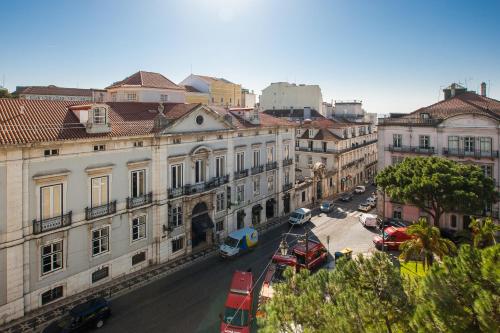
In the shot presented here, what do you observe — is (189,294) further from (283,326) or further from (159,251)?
(283,326)

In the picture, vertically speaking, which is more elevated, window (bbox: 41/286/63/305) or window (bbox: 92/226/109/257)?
window (bbox: 92/226/109/257)

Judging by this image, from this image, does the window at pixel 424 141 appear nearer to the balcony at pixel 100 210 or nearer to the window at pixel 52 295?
the balcony at pixel 100 210

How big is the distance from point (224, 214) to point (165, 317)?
54.2 feet

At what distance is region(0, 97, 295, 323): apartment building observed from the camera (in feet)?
79.8

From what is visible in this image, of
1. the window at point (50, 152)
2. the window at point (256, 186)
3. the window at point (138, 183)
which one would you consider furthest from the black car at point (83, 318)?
the window at point (256, 186)

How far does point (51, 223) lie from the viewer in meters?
25.8

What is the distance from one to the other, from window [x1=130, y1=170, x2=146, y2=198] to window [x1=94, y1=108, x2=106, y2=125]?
4949 millimetres

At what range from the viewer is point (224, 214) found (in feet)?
134

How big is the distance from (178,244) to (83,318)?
13.4 metres

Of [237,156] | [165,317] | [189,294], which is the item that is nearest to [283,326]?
[165,317]

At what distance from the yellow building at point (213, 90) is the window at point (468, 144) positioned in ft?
132

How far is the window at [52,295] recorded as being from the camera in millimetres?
26109

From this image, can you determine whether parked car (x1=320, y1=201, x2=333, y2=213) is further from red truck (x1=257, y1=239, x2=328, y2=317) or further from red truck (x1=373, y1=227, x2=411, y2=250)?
red truck (x1=257, y1=239, x2=328, y2=317)

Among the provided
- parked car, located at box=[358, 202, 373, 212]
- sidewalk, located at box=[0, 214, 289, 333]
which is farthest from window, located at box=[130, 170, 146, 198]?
parked car, located at box=[358, 202, 373, 212]
